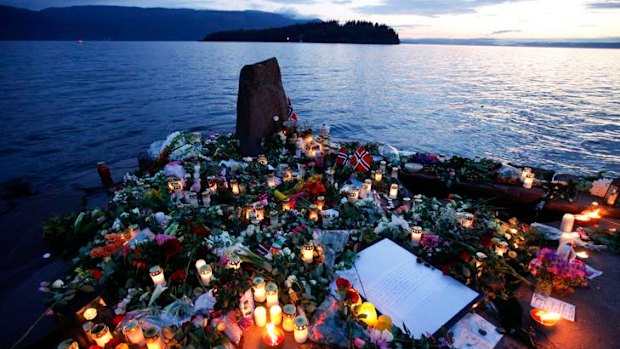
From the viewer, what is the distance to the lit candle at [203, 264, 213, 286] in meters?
4.82

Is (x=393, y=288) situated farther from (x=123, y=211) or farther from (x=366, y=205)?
(x=123, y=211)

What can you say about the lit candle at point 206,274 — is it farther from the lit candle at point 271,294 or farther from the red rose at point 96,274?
the red rose at point 96,274

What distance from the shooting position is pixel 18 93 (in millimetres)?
28266

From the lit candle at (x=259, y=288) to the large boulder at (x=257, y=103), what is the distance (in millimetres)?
7507

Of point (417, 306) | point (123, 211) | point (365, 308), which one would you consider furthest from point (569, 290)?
point (123, 211)

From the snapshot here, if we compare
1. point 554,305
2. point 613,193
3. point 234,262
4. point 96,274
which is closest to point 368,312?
point 234,262

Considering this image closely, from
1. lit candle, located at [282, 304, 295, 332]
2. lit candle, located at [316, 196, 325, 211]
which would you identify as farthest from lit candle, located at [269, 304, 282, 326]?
lit candle, located at [316, 196, 325, 211]

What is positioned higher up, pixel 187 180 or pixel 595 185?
pixel 595 185

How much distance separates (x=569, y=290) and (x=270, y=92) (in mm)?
9893

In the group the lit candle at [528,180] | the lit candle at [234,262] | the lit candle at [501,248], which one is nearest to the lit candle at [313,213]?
the lit candle at [234,262]

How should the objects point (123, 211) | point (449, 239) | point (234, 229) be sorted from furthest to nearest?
point (123, 211) → point (234, 229) → point (449, 239)

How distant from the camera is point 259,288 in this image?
4527 millimetres

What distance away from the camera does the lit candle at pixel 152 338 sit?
145 inches

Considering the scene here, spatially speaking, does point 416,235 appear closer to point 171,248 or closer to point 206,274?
point 206,274
